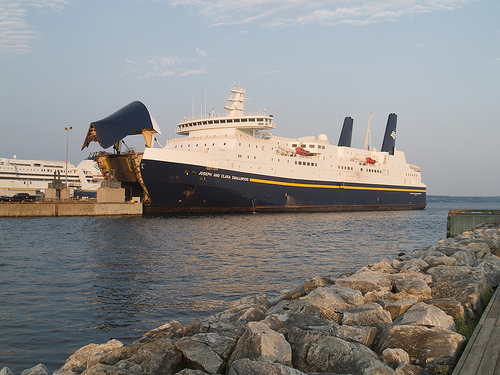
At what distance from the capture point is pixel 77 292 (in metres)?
8.59

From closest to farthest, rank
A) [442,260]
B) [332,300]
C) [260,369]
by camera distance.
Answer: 1. [260,369]
2. [332,300]
3. [442,260]

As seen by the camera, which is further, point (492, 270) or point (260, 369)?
point (492, 270)

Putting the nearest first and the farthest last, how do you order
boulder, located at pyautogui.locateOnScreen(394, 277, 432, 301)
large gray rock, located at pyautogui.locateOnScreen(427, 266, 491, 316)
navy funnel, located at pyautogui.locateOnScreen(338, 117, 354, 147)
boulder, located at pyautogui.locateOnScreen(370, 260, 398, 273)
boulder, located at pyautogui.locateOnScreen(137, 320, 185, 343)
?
1. boulder, located at pyautogui.locateOnScreen(137, 320, 185, 343)
2. large gray rock, located at pyautogui.locateOnScreen(427, 266, 491, 316)
3. boulder, located at pyautogui.locateOnScreen(394, 277, 432, 301)
4. boulder, located at pyautogui.locateOnScreen(370, 260, 398, 273)
5. navy funnel, located at pyautogui.locateOnScreen(338, 117, 354, 147)

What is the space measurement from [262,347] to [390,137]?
172 feet

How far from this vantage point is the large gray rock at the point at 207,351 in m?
3.59

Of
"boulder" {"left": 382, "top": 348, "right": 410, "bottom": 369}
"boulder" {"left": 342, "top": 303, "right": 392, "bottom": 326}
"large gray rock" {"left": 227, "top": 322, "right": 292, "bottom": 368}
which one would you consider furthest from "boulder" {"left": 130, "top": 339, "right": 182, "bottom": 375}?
"boulder" {"left": 342, "top": 303, "right": 392, "bottom": 326}

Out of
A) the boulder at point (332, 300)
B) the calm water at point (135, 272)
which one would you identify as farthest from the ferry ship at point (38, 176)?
the boulder at point (332, 300)

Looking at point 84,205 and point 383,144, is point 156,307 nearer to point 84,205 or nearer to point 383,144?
point 84,205

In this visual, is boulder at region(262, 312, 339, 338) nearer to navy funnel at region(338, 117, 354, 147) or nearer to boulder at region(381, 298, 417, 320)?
boulder at region(381, 298, 417, 320)

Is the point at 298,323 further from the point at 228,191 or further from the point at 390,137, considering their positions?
the point at 390,137

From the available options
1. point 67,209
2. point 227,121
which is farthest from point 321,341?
point 227,121

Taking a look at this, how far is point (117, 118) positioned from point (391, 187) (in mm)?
31359

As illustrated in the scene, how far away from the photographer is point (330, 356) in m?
3.53

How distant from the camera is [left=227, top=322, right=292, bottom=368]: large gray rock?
349 centimetres
